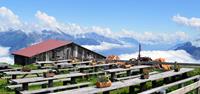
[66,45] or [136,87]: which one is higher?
[66,45]

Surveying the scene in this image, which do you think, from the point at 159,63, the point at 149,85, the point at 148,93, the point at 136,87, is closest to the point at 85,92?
the point at 148,93

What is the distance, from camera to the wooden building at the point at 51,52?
41.1m

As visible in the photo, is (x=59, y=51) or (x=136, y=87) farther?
(x=59, y=51)

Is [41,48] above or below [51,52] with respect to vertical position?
above

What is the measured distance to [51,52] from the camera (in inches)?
1646

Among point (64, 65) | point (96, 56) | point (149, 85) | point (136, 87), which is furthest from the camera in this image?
point (96, 56)

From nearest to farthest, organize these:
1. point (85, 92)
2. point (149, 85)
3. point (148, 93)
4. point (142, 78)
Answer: point (148, 93) < point (85, 92) < point (142, 78) < point (149, 85)

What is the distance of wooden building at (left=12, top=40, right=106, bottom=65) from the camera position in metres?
41.1

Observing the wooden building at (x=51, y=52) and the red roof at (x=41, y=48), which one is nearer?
the wooden building at (x=51, y=52)

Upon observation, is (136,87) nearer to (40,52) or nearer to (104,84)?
(104,84)

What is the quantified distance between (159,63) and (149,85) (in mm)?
5930

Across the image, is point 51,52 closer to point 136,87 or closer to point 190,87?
point 136,87

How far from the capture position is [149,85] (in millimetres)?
17781

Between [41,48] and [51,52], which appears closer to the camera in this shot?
[51,52]
